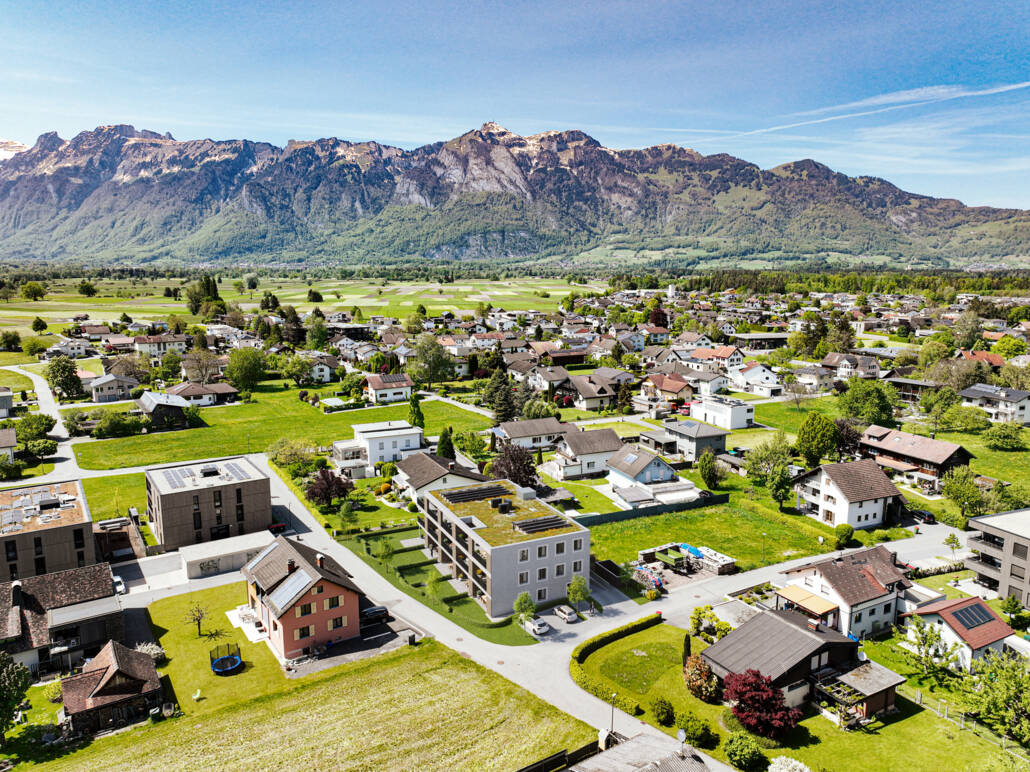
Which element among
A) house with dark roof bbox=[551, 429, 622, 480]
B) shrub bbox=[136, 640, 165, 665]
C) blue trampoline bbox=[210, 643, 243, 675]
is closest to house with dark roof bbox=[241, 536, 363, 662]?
blue trampoline bbox=[210, 643, 243, 675]

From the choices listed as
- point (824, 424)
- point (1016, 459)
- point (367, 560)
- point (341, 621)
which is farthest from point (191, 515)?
point (1016, 459)

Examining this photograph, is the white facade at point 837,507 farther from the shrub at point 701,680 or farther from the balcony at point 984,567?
the shrub at point 701,680

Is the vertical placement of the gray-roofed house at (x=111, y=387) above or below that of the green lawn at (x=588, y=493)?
above

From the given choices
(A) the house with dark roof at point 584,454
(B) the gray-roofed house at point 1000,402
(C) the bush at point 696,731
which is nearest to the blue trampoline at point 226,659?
(C) the bush at point 696,731

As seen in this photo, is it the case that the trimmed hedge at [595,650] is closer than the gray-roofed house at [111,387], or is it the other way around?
the trimmed hedge at [595,650]

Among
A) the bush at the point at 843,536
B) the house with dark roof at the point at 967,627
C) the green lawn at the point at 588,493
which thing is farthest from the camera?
the green lawn at the point at 588,493

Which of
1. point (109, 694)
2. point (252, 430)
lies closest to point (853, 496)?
point (109, 694)

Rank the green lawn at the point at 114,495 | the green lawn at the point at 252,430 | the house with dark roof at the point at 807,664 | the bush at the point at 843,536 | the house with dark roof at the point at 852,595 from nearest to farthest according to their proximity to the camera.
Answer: the house with dark roof at the point at 807,664, the house with dark roof at the point at 852,595, the bush at the point at 843,536, the green lawn at the point at 114,495, the green lawn at the point at 252,430
